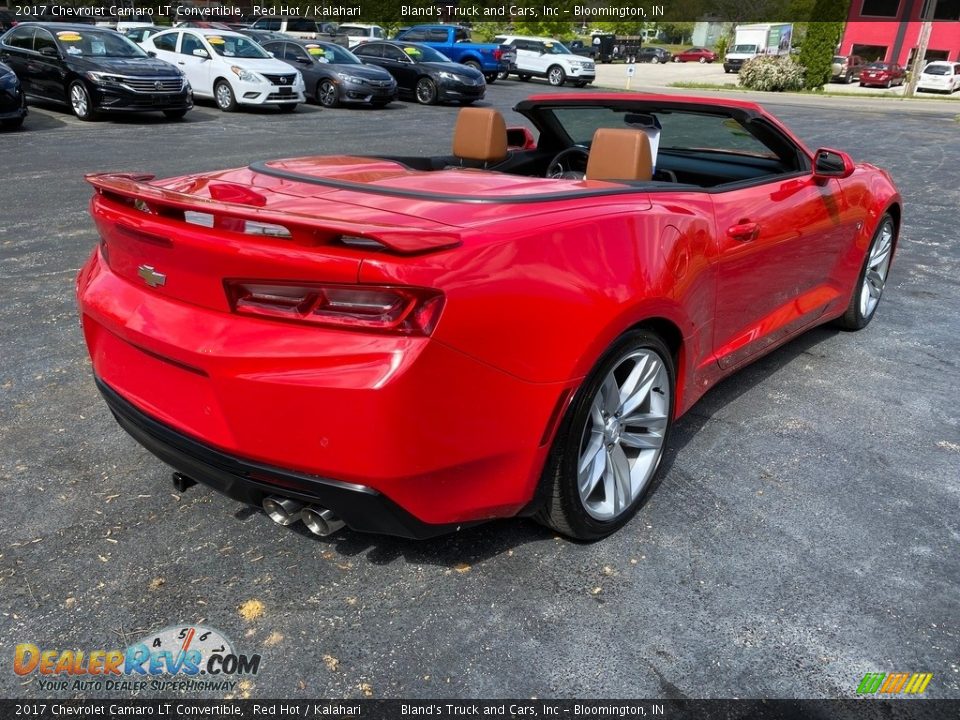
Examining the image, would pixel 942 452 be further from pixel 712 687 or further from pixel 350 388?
pixel 350 388

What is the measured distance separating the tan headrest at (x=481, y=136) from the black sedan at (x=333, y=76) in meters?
15.1

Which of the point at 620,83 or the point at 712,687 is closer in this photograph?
the point at 712,687

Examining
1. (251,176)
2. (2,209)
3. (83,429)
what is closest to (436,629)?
(251,176)

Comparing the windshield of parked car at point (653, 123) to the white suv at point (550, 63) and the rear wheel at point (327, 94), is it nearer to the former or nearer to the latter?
the rear wheel at point (327, 94)

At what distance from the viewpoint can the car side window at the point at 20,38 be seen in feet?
46.5

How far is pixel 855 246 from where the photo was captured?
4.41m

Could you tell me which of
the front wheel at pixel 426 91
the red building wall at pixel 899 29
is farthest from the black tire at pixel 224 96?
the red building wall at pixel 899 29

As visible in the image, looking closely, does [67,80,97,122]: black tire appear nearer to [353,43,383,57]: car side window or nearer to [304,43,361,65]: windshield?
[304,43,361,65]: windshield

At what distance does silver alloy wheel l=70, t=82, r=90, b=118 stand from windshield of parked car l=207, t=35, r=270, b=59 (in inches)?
149

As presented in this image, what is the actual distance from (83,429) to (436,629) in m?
1.97

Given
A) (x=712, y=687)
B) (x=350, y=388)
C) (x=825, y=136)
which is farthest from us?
(x=825, y=136)

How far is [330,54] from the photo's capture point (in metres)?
19.5

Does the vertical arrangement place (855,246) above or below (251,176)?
below

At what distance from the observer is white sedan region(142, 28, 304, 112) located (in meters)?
15.8
